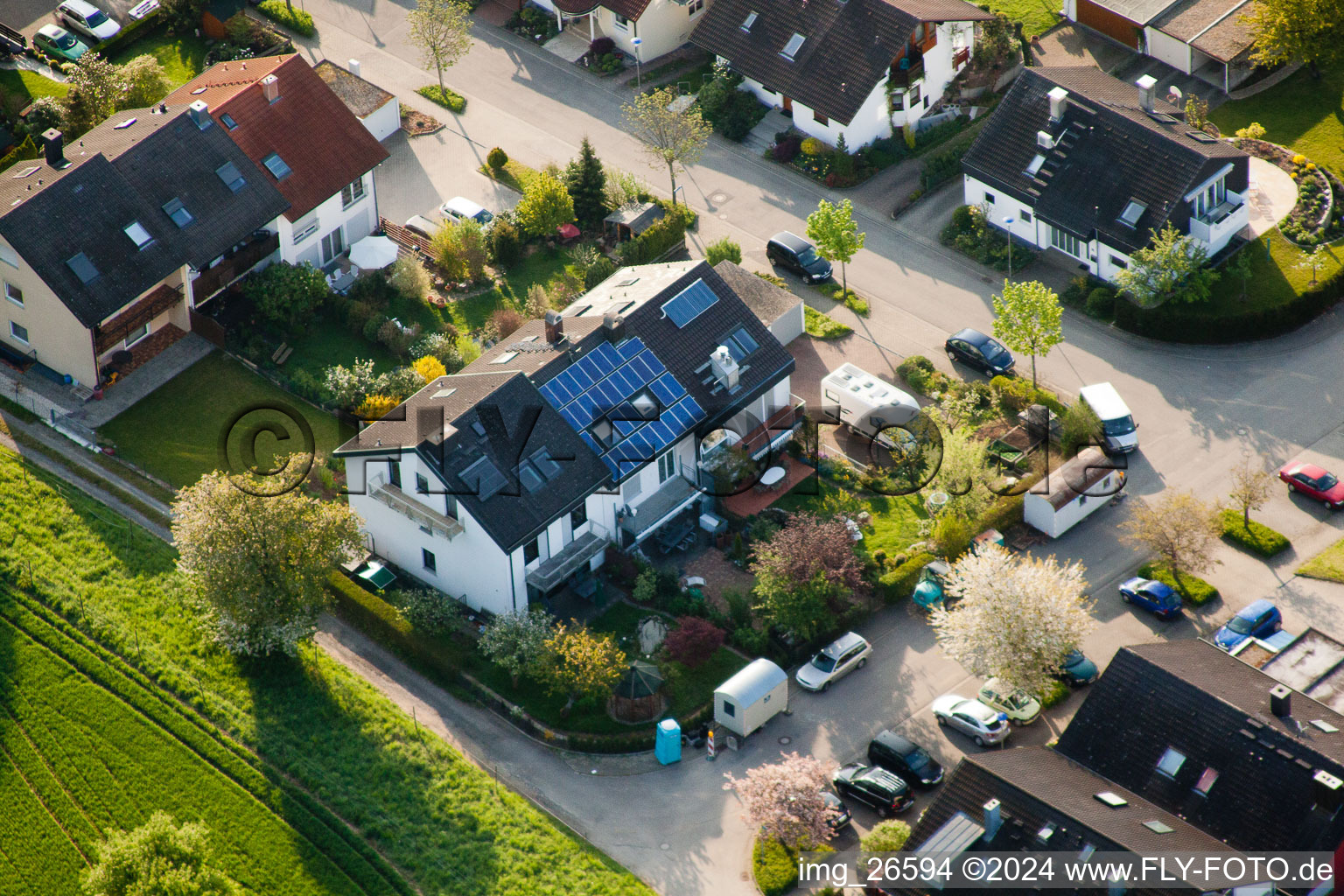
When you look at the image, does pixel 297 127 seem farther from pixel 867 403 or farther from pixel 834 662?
pixel 834 662

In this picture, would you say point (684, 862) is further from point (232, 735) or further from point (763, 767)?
point (232, 735)

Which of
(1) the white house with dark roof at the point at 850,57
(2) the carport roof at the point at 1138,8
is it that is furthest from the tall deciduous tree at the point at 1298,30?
(1) the white house with dark roof at the point at 850,57

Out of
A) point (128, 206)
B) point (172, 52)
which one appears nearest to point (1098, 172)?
point (128, 206)

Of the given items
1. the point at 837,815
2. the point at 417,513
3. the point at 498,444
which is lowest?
the point at 837,815

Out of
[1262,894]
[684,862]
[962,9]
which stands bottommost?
[684,862]

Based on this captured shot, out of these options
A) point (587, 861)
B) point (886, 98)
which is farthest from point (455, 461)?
point (886, 98)

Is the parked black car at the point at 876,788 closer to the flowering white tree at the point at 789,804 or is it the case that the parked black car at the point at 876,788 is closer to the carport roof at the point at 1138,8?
the flowering white tree at the point at 789,804
